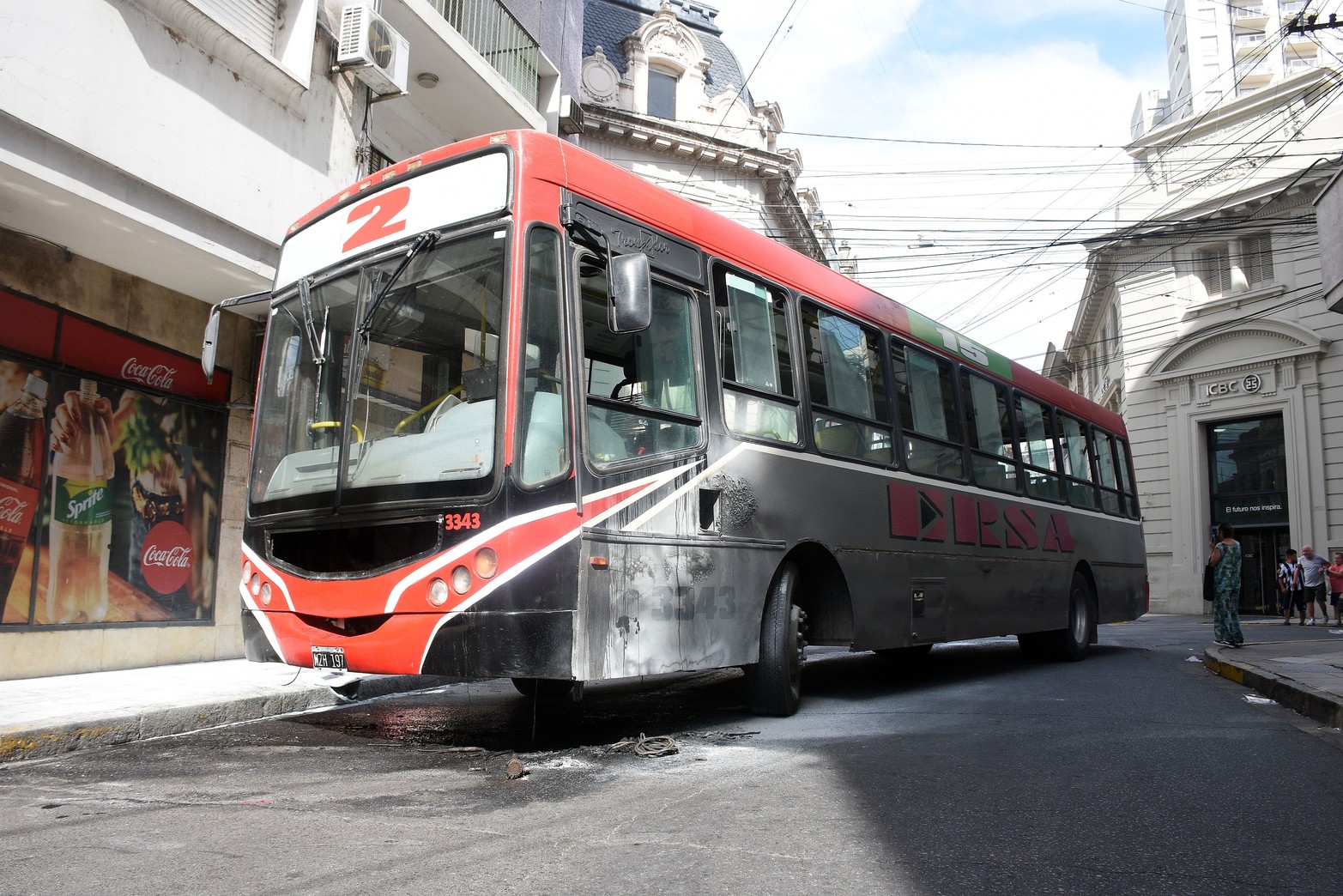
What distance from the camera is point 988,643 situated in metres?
15.2

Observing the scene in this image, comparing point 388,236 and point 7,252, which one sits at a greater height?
point 7,252

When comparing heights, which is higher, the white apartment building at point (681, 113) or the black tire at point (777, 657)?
the white apartment building at point (681, 113)

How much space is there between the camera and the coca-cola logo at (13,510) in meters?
8.47

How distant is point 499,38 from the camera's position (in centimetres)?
1444

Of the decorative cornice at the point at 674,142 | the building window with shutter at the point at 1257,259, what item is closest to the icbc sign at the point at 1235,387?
the building window with shutter at the point at 1257,259

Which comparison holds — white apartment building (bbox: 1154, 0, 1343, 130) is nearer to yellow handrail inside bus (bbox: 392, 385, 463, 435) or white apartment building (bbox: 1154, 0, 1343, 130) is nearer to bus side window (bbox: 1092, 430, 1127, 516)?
bus side window (bbox: 1092, 430, 1127, 516)

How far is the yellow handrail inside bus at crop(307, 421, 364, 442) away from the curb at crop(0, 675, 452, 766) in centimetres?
237

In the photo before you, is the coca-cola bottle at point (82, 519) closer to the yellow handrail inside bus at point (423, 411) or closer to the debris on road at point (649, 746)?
the yellow handrail inside bus at point (423, 411)

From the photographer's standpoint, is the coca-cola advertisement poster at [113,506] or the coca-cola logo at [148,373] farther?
the coca-cola logo at [148,373]

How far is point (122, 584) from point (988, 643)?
11578 mm

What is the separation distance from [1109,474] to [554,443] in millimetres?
9958

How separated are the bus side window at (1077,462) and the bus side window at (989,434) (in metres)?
1.70

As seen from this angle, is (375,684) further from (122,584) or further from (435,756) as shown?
(435,756)

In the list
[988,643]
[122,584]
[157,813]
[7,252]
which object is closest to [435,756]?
[157,813]
